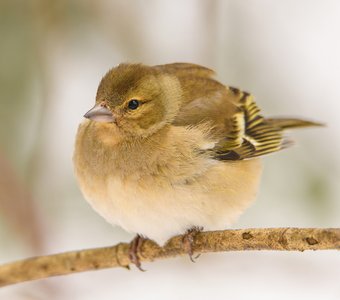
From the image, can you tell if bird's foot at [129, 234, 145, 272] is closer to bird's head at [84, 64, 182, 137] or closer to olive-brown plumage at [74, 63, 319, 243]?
olive-brown plumage at [74, 63, 319, 243]

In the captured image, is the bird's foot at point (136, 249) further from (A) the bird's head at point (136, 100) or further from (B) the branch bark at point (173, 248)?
(A) the bird's head at point (136, 100)

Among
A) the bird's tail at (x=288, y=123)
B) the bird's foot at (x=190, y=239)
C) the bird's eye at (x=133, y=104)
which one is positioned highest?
the bird's tail at (x=288, y=123)

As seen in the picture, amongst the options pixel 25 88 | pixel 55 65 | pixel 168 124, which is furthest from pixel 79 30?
pixel 168 124

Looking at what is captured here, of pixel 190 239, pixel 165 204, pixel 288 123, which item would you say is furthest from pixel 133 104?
pixel 288 123

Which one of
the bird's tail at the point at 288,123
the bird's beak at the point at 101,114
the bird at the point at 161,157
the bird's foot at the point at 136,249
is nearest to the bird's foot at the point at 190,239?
the bird at the point at 161,157

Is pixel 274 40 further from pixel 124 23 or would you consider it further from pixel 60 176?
pixel 60 176
